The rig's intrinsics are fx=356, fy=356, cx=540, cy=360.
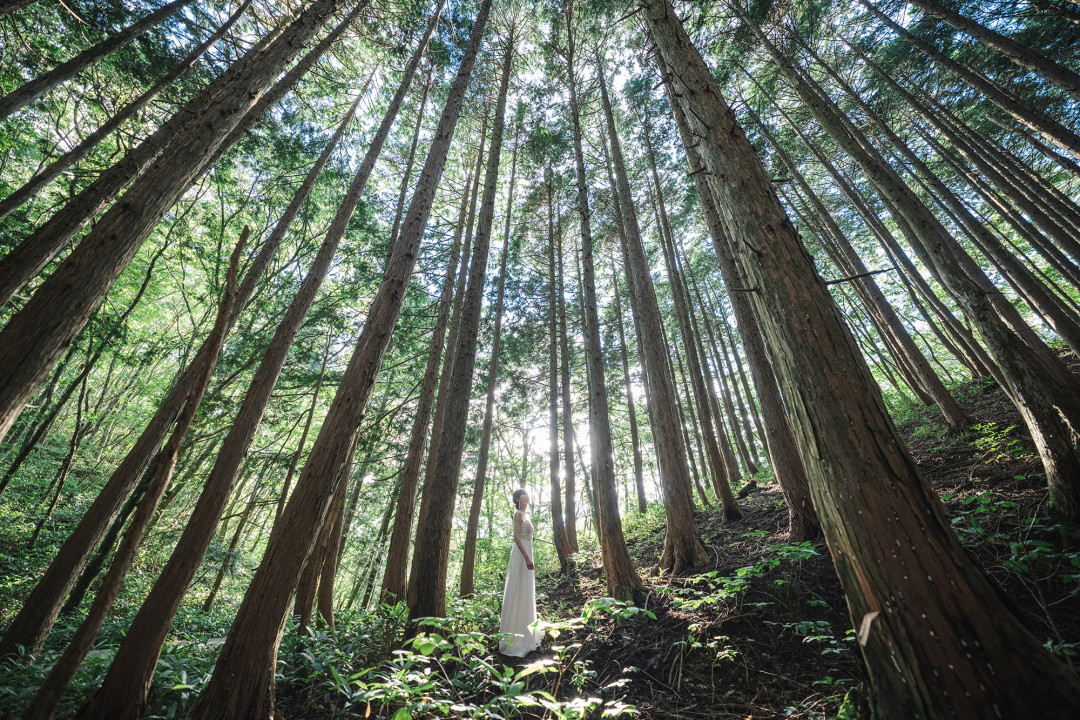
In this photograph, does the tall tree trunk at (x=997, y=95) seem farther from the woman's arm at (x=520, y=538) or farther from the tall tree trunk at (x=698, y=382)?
the woman's arm at (x=520, y=538)

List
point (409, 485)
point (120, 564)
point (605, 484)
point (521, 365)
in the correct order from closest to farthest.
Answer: point (120, 564) < point (605, 484) < point (409, 485) < point (521, 365)

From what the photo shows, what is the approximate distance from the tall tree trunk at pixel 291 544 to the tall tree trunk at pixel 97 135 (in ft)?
18.7

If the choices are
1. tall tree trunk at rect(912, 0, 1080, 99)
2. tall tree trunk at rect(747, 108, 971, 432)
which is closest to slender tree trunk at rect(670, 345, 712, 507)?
tall tree trunk at rect(747, 108, 971, 432)

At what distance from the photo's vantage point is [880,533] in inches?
68.9

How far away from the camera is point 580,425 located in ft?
55.6

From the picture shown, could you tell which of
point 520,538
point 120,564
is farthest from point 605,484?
point 120,564

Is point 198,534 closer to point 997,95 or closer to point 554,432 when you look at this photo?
point 554,432

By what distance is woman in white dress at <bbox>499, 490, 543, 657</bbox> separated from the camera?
180 inches

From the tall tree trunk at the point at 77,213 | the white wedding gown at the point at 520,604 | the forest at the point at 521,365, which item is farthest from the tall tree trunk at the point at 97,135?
the white wedding gown at the point at 520,604

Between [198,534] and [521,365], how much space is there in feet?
32.3

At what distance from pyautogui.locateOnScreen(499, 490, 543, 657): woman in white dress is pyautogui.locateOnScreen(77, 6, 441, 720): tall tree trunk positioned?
2.56 metres

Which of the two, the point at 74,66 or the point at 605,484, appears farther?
the point at 605,484

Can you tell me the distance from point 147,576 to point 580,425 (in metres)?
15.6

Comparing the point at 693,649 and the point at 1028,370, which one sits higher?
the point at 1028,370
